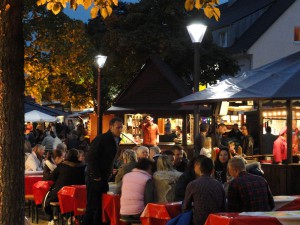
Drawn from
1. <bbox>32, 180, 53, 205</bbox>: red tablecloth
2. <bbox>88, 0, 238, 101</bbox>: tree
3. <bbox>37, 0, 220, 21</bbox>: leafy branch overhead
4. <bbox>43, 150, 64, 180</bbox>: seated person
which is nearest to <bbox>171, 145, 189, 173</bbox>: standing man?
<bbox>43, 150, 64, 180</bbox>: seated person

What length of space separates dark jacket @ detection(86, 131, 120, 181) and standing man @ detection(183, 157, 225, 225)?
3196mm

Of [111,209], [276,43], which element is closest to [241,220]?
[111,209]

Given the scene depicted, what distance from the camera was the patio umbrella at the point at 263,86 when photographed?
14702 millimetres

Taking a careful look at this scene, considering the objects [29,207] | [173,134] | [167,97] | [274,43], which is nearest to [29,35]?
[167,97]

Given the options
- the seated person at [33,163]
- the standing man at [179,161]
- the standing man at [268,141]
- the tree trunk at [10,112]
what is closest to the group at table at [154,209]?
the standing man at [179,161]

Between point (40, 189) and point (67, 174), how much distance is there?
1348 mm

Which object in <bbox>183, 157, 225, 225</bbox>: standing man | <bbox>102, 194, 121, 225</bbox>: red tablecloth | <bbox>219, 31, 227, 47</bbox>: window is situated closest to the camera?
<bbox>183, 157, 225, 225</bbox>: standing man

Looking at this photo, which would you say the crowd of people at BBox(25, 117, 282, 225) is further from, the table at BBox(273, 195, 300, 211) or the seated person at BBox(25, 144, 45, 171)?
the seated person at BBox(25, 144, 45, 171)

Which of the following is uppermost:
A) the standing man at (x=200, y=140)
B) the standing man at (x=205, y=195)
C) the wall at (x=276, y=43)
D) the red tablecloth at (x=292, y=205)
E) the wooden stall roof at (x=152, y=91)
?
the wall at (x=276, y=43)

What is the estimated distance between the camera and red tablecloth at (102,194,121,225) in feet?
41.0

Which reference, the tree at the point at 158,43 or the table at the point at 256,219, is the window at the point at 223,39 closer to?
the tree at the point at 158,43

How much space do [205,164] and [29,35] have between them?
19.8 m

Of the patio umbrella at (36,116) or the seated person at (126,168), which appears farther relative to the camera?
the patio umbrella at (36,116)

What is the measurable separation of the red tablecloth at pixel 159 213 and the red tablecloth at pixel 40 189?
4377 millimetres
